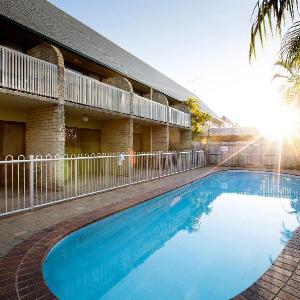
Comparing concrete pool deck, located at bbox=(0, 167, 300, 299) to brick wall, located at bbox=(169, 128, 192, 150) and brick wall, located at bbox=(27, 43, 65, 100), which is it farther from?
brick wall, located at bbox=(169, 128, 192, 150)

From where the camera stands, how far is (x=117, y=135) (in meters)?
13.3

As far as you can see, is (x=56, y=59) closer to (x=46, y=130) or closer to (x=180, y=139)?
(x=46, y=130)

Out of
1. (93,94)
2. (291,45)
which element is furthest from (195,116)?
(291,45)

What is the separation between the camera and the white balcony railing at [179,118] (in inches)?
706

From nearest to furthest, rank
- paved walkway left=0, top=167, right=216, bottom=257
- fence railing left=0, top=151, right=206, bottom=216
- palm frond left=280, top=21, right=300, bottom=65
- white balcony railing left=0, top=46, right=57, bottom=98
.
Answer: palm frond left=280, top=21, right=300, bottom=65
paved walkway left=0, top=167, right=216, bottom=257
fence railing left=0, top=151, right=206, bottom=216
white balcony railing left=0, top=46, right=57, bottom=98

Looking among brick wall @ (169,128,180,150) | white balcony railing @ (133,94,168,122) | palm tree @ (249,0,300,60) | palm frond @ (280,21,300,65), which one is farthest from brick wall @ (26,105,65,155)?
brick wall @ (169,128,180,150)

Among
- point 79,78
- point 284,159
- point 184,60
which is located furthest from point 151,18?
point 284,159

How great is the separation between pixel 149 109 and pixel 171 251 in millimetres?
10971

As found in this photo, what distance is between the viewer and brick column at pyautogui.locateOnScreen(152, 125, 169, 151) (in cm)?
1727

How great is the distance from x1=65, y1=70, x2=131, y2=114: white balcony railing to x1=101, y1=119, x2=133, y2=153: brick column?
33.3 inches

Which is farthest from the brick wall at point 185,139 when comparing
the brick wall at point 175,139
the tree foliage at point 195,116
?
the tree foliage at point 195,116

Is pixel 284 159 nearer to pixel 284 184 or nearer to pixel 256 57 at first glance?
pixel 284 184

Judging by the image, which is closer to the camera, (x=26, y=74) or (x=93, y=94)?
(x=26, y=74)

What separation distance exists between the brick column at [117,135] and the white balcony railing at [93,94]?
85 centimetres
